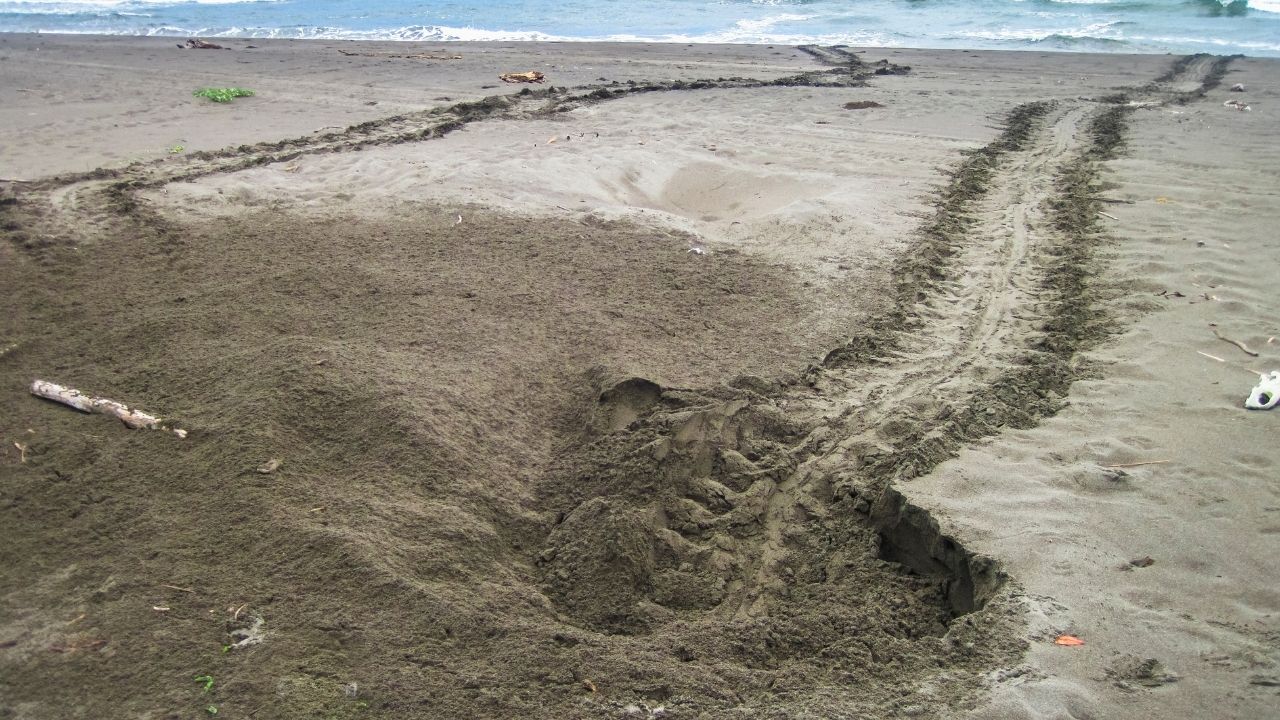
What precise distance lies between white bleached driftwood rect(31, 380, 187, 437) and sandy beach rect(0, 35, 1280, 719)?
Result: 0.15ft

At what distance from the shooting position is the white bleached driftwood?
341 cm

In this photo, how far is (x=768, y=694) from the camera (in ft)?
7.98

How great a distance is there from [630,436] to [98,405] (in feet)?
7.39

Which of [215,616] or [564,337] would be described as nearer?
[215,616]

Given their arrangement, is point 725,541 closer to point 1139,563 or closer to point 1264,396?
point 1139,563

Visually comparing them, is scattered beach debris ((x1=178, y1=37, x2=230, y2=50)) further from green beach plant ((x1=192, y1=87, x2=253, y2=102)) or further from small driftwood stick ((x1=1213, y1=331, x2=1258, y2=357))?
small driftwood stick ((x1=1213, y1=331, x2=1258, y2=357))

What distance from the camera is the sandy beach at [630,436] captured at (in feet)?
8.11

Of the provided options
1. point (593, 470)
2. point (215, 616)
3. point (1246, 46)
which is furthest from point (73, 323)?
point (1246, 46)

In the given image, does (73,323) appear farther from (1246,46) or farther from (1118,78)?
(1246,46)

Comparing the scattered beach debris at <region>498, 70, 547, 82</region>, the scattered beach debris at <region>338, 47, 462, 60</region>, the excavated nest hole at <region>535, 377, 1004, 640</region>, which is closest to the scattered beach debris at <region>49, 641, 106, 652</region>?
the excavated nest hole at <region>535, 377, 1004, 640</region>

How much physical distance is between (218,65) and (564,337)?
410 inches

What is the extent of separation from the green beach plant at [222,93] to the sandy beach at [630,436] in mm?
2028

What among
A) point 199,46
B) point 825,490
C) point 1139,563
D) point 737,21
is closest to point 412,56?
point 199,46

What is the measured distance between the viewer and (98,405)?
351cm
